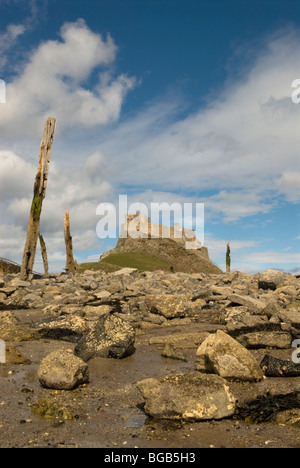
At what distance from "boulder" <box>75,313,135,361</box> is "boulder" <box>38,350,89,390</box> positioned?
1633 millimetres

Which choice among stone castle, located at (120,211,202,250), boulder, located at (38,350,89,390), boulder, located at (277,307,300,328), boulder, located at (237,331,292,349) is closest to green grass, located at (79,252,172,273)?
stone castle, located at (120,211,202,250)

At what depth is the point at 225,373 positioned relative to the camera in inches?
258

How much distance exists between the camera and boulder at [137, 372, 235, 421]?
495 centimetres

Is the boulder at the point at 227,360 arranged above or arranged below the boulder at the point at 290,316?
below

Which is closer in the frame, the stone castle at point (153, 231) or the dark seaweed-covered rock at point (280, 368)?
the dark seaweed-covered rock at point (280, 368)

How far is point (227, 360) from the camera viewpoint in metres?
6.69

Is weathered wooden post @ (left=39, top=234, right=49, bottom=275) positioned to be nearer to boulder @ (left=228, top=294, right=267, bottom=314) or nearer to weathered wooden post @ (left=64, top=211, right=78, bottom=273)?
weathered wooden post @ (left=64, top=211, right=78, bottom=273)

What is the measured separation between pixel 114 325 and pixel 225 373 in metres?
2.70

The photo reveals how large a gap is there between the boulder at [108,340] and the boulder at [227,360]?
71.0 inches

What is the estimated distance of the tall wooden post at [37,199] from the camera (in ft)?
66.7

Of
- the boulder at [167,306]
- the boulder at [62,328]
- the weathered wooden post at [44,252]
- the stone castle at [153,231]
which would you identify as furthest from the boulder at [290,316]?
the stone castle at [153,231]

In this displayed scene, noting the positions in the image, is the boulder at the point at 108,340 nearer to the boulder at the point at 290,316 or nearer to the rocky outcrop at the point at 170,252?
the boulder at the point at 290,316

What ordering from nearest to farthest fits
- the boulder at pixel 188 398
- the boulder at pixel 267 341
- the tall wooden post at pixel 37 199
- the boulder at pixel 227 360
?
the boulder at pixel 188 398
the boulder at pixel 227 360
the boulder at pixel 267 341
the tall wooden post at pixel 37 199
